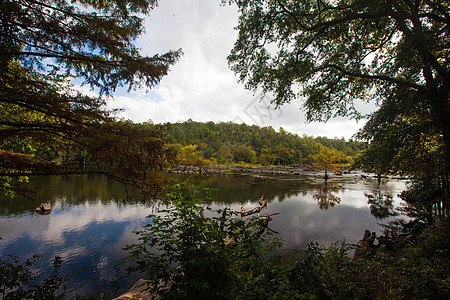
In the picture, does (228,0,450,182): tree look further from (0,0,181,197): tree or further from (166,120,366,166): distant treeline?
(166,120,366,166): distant treeline

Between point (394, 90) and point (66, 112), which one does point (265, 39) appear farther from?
point (66, 112)

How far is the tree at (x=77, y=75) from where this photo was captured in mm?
3076

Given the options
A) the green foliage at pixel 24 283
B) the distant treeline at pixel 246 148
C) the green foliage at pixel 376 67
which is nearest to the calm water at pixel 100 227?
the green foliage at pixel 24 283

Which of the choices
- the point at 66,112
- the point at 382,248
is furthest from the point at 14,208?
the point at 382,248

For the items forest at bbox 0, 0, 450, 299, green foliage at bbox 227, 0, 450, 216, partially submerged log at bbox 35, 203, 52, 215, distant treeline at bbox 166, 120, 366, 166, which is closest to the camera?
forest at bbox 0, 0, 450, 299

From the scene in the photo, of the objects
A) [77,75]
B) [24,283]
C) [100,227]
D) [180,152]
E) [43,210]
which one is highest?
[77,75]

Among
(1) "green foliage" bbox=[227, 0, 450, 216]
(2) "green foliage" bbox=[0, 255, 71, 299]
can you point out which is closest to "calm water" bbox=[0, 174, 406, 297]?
(2) "green foliage" bbox=[0, 255, 71, 299]

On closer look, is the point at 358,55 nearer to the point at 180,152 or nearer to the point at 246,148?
the point at 180,152

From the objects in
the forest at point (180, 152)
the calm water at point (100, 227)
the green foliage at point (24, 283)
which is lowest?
the calm water at point (100, 227)

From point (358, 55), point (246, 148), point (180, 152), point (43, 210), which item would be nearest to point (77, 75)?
point (180, 152)

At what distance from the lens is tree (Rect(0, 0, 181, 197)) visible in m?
3.08

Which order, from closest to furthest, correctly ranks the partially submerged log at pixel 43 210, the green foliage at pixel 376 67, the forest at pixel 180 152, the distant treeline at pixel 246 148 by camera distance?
the forest at pixel 180 152 → the green foliage at pixel 376 67 → the partially submerged log at pixel 43 210 → the distant treeline at pixel 246 148

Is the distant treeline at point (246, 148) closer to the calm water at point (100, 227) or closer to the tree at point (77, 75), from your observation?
the calm water at point (100, 227)

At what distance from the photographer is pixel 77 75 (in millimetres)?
4145
